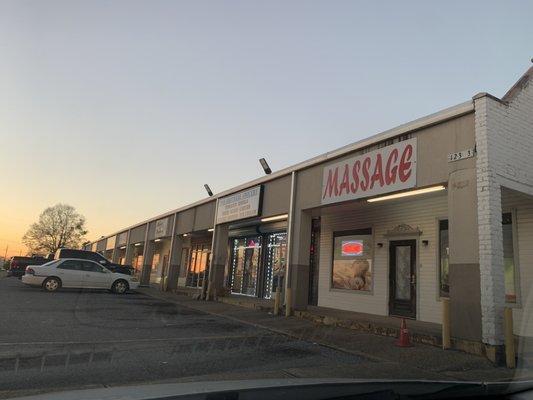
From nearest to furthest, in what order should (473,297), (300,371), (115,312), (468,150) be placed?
(300,371) < (473,297) < (468,150) < (115,312)

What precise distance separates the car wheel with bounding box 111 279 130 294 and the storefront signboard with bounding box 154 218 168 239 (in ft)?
22.4

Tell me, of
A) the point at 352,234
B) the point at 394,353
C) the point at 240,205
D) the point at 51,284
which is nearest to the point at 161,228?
the point at 51,284

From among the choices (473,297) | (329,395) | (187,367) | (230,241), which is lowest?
(187,367)

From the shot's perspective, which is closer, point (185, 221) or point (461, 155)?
point (461, 155)

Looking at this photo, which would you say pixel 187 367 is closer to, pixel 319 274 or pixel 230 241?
pixel 319 274

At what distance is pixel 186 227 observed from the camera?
25719mm

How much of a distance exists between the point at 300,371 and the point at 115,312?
8.86 meters

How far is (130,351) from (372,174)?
280 inches

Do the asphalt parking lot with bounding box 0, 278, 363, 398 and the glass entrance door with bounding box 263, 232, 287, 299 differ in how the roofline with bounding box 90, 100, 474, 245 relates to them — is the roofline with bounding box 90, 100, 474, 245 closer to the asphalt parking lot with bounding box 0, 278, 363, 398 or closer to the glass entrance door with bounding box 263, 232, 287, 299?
the glass entrance door with bounding box 263, 232, 287, 299

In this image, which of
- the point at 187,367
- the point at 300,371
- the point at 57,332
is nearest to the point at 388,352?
the point at 300,371

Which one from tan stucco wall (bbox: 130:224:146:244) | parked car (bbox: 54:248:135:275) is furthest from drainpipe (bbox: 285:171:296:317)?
tan stucco wall (bbox: 130:224:146:244)

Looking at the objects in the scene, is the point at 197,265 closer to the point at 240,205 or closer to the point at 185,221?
the point at 185,221

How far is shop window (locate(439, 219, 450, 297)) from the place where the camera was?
12.8m

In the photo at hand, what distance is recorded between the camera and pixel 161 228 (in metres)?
30.2
